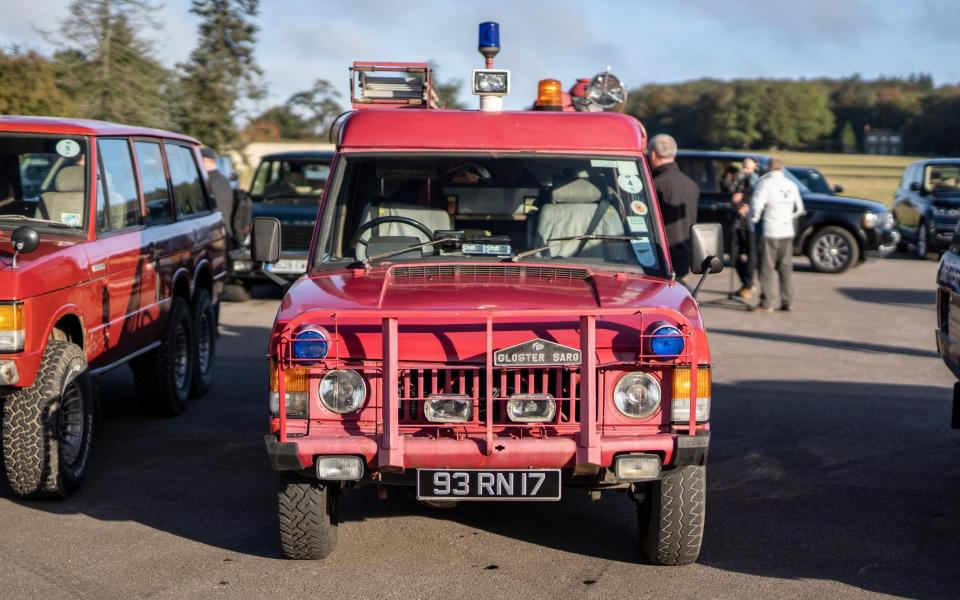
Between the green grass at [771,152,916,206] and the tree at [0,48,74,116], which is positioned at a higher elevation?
the tree at [0,48,74,116]

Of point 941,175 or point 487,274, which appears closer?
point 487,274

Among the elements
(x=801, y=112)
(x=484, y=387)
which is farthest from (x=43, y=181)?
(x=801, y=112)

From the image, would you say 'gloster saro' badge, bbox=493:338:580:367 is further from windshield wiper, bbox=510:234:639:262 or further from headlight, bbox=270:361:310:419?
windshield wiper, bbox=510:234:639:262

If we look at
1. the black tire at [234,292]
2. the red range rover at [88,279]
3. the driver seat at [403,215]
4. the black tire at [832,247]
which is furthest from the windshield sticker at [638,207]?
the black tire at [832,247]

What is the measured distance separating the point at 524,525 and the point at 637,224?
164cm

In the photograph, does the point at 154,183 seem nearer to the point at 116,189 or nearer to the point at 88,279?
the point at 116,189

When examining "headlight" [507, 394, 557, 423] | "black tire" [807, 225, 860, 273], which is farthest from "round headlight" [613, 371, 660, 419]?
"black tire" [807, 225, 860, 273]

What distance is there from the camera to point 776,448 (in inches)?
307

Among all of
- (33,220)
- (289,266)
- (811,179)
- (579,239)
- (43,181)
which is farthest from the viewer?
(811,179)

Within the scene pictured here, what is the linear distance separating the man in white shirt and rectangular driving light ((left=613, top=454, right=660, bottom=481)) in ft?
31.9

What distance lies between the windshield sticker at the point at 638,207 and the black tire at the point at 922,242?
17370mm

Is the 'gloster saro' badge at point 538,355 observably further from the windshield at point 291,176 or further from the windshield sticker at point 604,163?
the windshield at point 291,176

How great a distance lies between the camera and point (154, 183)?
28.1ft

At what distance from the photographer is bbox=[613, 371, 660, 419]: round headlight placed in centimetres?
502
